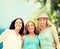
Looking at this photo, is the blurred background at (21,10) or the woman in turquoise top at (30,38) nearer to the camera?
the woman in turquoise top at (30,38)

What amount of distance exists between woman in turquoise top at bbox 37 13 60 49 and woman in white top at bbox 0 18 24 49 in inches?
7.7

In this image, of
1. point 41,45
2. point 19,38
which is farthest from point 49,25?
point 19,38

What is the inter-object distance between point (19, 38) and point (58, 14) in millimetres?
530

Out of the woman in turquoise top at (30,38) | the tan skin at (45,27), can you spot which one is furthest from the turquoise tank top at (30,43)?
the tan skin at (45,27)

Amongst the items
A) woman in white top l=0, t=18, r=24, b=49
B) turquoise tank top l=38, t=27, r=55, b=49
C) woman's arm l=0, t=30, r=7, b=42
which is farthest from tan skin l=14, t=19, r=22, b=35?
turquoise tank top l=38, t=27, r=55, b=49

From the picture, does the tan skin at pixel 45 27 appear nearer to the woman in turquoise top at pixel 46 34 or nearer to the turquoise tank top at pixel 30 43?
the woman in turquoise top at pixel 46 34

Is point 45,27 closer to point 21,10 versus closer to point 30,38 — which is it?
point 30,38

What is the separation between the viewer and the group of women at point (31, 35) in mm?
1665

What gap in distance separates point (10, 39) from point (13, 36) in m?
0.04

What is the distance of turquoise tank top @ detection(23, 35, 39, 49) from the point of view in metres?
1.66

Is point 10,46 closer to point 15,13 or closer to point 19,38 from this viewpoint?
point 19,38

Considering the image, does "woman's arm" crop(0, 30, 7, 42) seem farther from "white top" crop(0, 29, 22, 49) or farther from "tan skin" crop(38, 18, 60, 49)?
"tan skin" crop(38, 18, 60, 49)

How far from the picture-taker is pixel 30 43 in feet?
5.46

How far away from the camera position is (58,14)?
6.26 ft
